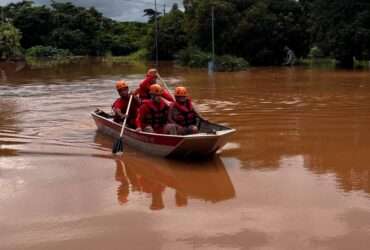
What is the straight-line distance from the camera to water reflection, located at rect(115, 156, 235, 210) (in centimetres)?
713

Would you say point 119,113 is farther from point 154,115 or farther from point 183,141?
point 183,141

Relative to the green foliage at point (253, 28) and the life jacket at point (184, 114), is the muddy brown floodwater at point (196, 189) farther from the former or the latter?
the green foliage at point (253, 28)

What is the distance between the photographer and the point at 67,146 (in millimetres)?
10273

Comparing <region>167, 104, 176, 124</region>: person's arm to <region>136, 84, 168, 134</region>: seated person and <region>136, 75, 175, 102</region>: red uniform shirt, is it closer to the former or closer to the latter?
<region>136, 84, 168, 134</region>: seated person

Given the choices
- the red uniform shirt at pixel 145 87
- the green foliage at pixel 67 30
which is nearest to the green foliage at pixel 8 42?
the green foliage at pixel 67 30

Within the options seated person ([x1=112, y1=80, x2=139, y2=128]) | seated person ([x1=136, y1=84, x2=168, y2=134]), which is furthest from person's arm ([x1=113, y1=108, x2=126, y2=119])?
seated person ([x1=136, y1=84, x2=168, y2=134])

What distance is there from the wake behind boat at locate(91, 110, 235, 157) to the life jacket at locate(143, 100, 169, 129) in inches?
14.4

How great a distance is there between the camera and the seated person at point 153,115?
9.31 m

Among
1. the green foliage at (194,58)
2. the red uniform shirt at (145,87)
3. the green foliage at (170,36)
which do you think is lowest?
the red uniform shirt at (145,87)

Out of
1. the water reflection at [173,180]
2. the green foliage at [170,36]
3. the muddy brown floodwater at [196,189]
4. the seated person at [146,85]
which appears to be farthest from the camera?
the green foliage at [170,36]

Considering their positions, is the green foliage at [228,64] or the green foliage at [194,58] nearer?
the green foliage at [228,64]

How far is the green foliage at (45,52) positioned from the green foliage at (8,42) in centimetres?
767

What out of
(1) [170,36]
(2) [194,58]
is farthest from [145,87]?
(1) [170,36]

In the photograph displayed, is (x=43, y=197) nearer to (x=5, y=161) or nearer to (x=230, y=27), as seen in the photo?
(x=5, y=161)
